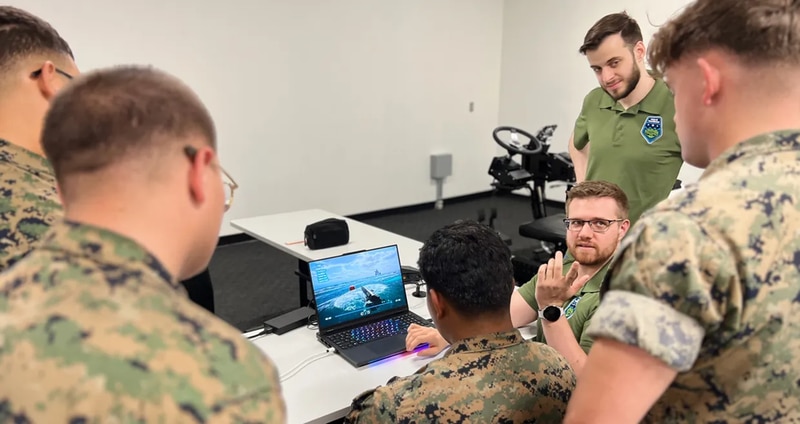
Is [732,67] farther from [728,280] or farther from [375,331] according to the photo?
[375,331]

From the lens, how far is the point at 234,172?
476 cm

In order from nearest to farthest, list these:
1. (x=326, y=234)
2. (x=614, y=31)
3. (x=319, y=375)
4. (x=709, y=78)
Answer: (x=709, y=78) → (x=319, y=375) → (x=614, y=31) → (x=326, y=234)

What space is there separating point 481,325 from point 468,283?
0.31ft

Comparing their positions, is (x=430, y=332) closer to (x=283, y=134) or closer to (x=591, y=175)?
(x=591, y=175)

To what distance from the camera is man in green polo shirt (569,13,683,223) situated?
2.23 m

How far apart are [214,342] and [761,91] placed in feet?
2.40

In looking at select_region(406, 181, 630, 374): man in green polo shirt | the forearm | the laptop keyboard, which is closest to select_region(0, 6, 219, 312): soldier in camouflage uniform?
the laptop keyboard

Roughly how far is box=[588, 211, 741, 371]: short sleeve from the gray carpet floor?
2.92m

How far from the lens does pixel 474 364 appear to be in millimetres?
1194

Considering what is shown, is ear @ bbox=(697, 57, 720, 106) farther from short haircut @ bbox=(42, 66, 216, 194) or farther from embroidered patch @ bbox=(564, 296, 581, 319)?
embroidered patch @ bbox=(564, 296, 581, 319)

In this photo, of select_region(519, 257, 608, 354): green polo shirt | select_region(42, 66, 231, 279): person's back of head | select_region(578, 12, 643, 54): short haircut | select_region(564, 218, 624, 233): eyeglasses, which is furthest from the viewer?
select_region(578, 12, 643, 54): short haircut

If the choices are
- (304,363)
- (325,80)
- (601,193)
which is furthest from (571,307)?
(325,80)

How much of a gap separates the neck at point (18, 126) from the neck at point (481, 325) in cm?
92

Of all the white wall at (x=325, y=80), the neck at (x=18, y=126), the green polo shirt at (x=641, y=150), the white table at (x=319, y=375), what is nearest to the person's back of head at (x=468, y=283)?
the white table at (x=319, y=375)
